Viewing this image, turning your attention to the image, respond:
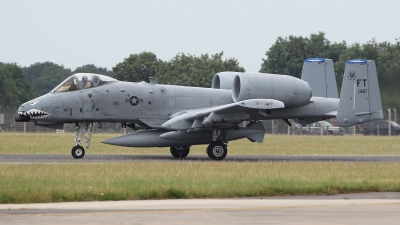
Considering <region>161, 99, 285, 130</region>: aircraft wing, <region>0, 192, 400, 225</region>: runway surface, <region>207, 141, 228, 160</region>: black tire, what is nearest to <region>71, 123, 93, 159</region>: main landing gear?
<region>161, 99, 285, 130</region>: aircraft wing

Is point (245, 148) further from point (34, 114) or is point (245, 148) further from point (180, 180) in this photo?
point (180, 180)

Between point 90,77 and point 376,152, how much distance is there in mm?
13747

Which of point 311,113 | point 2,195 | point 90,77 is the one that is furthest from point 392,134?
point 2,195

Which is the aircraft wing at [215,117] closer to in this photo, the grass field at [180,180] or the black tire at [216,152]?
the black tire at [216,152]

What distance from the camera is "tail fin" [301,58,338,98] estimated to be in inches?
1106

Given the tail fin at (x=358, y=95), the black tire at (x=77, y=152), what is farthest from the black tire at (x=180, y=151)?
the tail fin at (x=358, y=95)

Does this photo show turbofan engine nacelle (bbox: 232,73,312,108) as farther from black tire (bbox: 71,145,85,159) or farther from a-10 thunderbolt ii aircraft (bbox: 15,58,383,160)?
black tire (bbox: 71,145,85,159)

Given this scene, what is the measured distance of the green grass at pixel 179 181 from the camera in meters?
13.8

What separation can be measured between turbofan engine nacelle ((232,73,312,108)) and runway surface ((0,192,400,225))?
1075cm

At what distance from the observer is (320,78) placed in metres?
28.3

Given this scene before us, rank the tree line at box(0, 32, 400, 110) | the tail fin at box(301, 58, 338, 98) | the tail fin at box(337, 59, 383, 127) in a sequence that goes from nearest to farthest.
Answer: the tail fin at box(337, 59, 383, 127)
the tail fin at box(301, 58, 338, 98)
the tree line at box(0, 32, 400, 110)

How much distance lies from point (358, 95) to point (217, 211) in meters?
14.5

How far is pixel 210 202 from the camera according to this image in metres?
13.2

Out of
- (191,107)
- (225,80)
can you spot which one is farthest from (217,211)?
(225,80)
